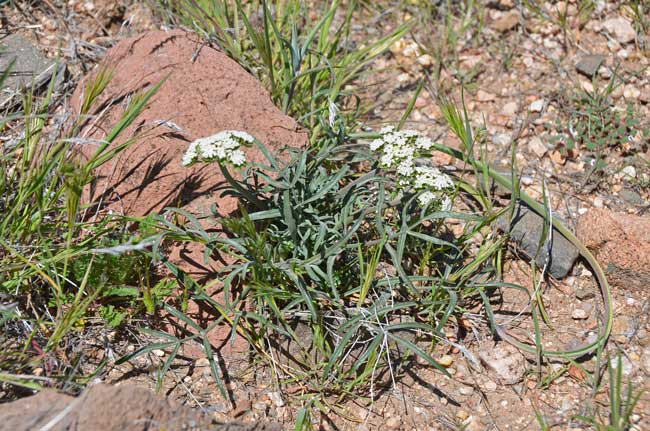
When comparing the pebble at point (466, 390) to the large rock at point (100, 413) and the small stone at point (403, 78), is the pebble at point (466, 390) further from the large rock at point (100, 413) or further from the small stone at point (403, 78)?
the small stone at point (403, 78)

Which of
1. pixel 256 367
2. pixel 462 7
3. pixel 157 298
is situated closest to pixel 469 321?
pixel 256 367

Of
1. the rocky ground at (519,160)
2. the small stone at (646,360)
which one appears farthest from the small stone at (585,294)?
the small stone at (646,360)

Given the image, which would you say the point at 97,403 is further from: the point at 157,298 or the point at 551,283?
the point at 551,283

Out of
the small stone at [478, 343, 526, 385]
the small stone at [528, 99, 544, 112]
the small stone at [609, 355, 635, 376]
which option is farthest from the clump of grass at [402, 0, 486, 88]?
the small stone at [609, 355, 635, 376]

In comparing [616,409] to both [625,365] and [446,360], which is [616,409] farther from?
[446,360]

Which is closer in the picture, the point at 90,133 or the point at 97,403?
the point at 97,403

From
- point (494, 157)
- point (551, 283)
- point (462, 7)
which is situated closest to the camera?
point (551, 283)
